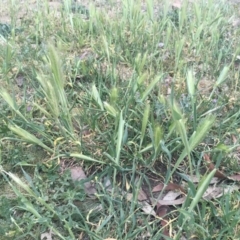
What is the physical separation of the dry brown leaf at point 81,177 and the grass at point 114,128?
24 millimetres

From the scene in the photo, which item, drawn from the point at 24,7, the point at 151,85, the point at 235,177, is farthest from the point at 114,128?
the point at 24,7

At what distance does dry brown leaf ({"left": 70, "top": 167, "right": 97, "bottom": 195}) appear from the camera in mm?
1330

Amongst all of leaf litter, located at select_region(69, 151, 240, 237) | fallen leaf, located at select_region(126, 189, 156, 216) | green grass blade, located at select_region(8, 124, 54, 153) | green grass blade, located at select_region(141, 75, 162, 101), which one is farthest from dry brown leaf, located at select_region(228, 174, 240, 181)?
green grass blade, located at select_region(8, 124, 54, 153)

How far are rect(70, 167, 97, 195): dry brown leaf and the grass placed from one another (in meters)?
0.02

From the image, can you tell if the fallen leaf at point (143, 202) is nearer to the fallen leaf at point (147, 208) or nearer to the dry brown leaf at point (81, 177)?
the fallen leaf at point (147, 208)

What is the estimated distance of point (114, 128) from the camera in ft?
4.85

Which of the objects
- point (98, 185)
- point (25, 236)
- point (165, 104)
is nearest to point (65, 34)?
point (165, 104)

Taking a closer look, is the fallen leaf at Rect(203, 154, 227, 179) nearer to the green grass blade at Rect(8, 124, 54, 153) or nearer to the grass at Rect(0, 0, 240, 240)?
the grass at Rect(0, 0, 240, 240)

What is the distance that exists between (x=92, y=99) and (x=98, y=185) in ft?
1.29

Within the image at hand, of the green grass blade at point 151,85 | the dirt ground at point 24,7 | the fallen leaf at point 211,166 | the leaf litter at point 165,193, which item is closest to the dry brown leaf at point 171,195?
the leaf litter at point 165,193

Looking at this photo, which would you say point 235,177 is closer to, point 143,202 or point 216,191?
point 216,191

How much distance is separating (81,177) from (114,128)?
8.5 inches

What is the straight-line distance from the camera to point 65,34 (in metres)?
2.18

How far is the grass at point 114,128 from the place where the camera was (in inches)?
47.1
